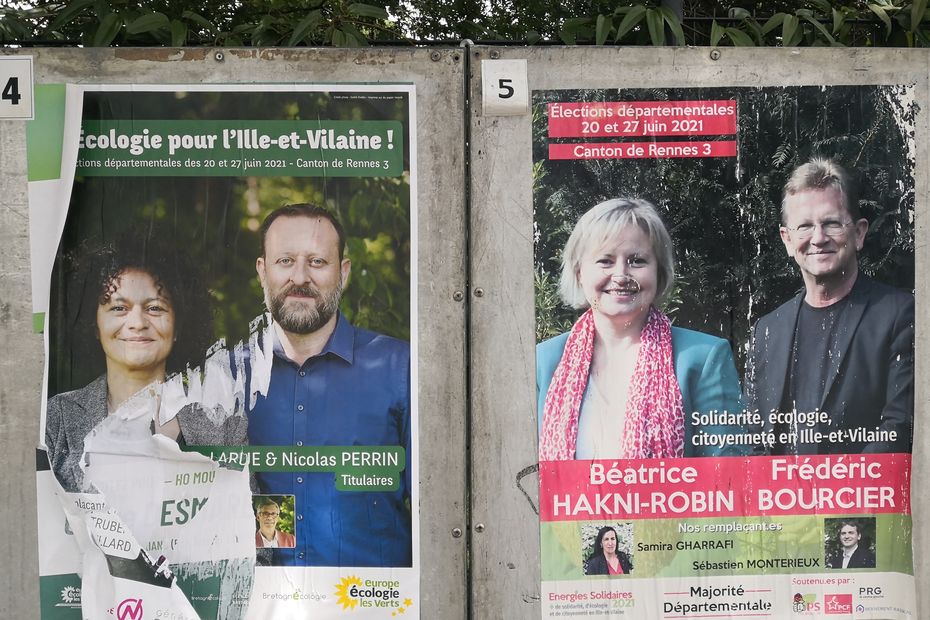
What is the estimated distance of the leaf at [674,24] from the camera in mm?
3115

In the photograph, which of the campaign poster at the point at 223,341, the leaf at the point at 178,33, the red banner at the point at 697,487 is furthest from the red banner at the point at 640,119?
the leaf at the point at 178,33

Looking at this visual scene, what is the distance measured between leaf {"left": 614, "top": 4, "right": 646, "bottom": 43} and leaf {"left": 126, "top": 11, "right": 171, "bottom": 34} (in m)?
1.58

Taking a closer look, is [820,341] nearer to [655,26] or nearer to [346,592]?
[655,26]

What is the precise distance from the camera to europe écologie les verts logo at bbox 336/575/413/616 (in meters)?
2.97

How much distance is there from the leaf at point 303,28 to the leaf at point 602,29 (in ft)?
3.23

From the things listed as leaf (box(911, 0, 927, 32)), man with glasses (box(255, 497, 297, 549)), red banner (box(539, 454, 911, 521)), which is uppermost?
leaf (box(911, 0, 927, 32))

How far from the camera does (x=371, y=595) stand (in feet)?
9.78

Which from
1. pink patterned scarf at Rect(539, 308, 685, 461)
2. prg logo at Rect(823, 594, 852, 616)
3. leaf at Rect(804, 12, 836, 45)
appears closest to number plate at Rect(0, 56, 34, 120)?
pink patterned scarf at Rect(539, 308, 685, 461)

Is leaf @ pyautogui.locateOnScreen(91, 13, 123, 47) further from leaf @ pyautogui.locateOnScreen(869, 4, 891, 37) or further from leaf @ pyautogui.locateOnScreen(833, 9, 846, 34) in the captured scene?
leaf @ pyautogui.locateOnScreen(869, 4, 891, 37)

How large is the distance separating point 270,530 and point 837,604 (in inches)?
74.1

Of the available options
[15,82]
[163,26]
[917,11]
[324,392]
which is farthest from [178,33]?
[917,11]

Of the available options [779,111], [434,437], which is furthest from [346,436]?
[779,111]

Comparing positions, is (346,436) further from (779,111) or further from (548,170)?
(779,111)

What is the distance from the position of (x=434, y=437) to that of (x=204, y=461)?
749 mm
